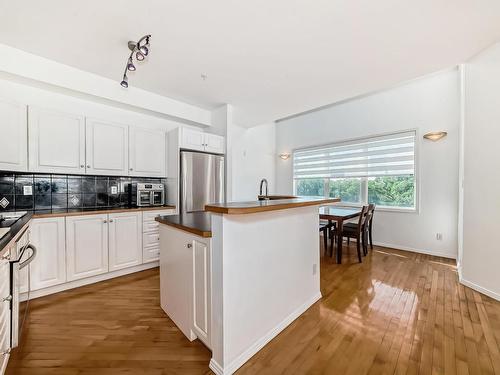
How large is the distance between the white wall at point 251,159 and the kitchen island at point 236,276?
2743 millimetres

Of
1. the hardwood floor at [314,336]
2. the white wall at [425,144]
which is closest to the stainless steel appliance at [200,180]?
the hardwood floor at [314,336]

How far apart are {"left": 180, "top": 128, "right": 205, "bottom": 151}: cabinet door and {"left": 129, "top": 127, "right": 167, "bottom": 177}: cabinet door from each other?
1.50 ft

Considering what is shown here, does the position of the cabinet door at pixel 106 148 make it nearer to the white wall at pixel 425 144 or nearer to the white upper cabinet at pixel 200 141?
the white upper cabinet at pixel 200 141

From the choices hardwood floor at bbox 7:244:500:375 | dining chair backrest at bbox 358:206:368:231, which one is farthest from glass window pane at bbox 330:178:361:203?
hardwood floor at bbox 7:244:500:375

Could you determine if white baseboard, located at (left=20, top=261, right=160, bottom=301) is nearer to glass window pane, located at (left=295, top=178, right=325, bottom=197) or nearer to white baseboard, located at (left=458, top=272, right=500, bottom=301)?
glass window pane, located at (left=295, top=178, right=325, bottom=197)

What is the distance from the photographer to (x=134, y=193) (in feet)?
10.9

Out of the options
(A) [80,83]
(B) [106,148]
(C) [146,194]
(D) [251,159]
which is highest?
(A) [80,83]

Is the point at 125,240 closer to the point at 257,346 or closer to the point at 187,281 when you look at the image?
the point at 187,281

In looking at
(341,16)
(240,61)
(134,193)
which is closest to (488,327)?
(341,16)

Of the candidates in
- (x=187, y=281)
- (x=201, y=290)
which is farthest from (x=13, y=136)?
(x=201, y=290)

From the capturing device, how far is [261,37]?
6.34ft

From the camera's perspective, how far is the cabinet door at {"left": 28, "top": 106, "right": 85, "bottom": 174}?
2.38 meters

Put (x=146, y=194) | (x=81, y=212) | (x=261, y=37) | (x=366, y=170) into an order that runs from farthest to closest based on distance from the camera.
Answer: (x=366, y=170), (x=146, y=194), (x=81, y=212), (x=261, y=37)

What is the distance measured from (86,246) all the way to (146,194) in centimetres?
99
